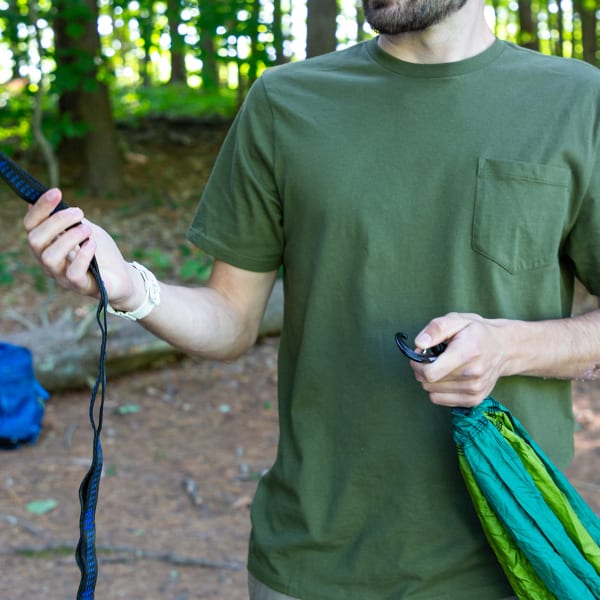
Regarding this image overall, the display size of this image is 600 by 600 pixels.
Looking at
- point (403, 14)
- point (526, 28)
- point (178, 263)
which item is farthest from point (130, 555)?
point (526, 28)

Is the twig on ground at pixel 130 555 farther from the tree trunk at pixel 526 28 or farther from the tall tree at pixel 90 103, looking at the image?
the tree trunk at pixel 526 28

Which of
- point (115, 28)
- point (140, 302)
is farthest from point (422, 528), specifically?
point (115, 28)

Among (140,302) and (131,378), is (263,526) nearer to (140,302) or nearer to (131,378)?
(140,302)

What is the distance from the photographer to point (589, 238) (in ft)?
6.17

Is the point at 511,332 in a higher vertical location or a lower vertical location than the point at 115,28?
Result: higher

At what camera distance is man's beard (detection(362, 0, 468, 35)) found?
182 centimetres

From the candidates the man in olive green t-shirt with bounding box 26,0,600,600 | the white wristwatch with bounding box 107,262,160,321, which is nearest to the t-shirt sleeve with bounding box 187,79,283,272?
the man in olive green t-shirt with bounding box 26,0,600,600

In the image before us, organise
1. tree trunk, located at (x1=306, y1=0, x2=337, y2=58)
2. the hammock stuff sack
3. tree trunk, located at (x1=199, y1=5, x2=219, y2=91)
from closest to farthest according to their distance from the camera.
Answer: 1. the hammock stuff sack
2. tree trunk, located at (x1=306, y1=0, x2=337, y2=58)
3. tree trunk, located at (x1=199, y1=5, x2=219, y2=91)

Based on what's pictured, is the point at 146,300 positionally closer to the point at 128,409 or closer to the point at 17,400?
the point at 17,400

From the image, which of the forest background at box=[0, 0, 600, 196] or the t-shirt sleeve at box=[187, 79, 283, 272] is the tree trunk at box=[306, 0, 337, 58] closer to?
the forest background at box=[0, 0, 600, 196]

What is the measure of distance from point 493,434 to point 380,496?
31 centimetres

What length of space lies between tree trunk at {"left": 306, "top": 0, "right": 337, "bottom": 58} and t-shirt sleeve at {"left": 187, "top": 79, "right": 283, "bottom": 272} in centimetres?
595

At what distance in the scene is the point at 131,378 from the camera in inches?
275

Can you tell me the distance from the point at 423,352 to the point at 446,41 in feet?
2.44
